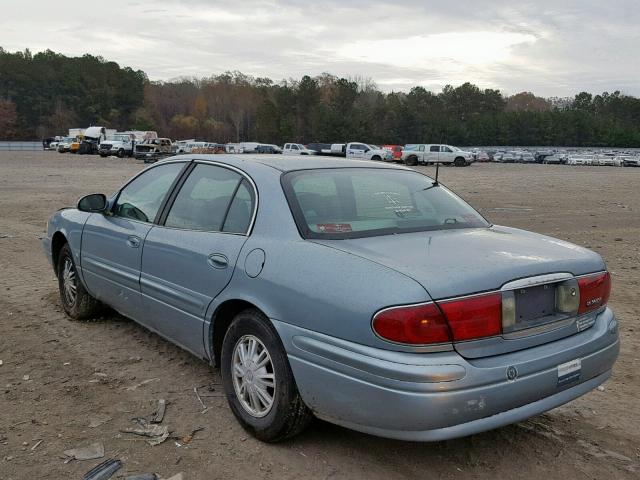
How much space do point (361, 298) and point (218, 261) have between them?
3.63 feet

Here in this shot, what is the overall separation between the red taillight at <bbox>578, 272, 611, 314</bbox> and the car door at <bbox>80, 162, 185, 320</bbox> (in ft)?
8.96

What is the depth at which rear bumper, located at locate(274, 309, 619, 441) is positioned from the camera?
260cm

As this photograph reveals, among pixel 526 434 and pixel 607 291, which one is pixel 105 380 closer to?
pixel 526 434

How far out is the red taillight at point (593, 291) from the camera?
3141 millimetres

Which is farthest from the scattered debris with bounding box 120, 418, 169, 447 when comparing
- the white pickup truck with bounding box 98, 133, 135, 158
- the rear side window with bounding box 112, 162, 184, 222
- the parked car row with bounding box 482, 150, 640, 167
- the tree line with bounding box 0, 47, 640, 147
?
the tree line with bounding box 0, 47, 640, 147

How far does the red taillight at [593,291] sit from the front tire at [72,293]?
3890mm

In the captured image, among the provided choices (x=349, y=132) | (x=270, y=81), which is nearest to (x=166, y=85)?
(x=270, y=81)

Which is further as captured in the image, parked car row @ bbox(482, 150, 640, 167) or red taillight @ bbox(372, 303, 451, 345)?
parked car row @ bbox(482, 150, 640, 167)

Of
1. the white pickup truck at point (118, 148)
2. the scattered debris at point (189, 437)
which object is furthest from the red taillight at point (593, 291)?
the white pickup truck at point (118, 148)

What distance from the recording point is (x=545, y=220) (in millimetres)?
13242

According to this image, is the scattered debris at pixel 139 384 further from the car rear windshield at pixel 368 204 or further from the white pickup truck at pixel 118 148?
the white pickup truck at pixel 118 148

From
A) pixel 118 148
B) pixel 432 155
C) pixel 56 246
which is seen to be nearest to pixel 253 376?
pixel 56 246

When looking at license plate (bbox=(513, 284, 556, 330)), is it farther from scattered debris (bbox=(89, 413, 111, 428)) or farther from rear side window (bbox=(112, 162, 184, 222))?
rear side window (bbox=(112, 162, 184, 222))

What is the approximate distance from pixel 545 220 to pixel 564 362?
10934mm
